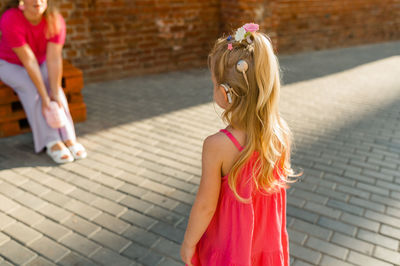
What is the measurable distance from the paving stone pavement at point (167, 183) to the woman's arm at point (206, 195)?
0.85 m

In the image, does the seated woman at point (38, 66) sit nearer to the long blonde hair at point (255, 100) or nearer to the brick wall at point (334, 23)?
the long blonde hair at point (255, 100)

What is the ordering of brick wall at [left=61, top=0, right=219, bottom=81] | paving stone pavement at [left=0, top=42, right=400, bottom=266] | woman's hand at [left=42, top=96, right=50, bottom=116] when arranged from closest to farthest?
1. paving stone pavement at [left=0, top=42, right=400, bottom=266]
2. woman's hand at [left=42, top=96, right=50, bottom=116]
3. brick wall at [left=61, top=0, right=219, bottom=81]

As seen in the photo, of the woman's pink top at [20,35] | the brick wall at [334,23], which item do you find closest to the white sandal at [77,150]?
the woman's pink top at [20,35]

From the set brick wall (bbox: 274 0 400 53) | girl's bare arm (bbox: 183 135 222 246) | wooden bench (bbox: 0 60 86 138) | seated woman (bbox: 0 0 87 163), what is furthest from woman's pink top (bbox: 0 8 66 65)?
brick wall (bbox: 274 0 400 53)

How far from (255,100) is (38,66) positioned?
10.0ft

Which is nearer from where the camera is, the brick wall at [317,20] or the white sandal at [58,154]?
the white sandal at [58,154]

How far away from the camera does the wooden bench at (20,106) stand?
166 inches

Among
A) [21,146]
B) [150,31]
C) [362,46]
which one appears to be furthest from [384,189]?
[362,46]

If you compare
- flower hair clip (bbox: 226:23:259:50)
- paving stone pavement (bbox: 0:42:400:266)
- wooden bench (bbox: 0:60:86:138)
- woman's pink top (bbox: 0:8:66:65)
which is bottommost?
paving stone pavement (bbox: 0:42:400:266)

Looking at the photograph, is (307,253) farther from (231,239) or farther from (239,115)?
(239,115)

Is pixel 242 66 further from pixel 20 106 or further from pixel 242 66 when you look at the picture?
pixel 20 106

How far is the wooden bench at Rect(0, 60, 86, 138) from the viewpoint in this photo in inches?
166

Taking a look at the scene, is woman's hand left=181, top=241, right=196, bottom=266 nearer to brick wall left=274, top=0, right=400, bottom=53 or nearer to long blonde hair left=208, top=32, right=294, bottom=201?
long blonde hair left=208, top=32, right=294, bottom=201

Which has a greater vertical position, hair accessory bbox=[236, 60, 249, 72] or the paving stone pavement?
hair accessory bbox=[236, 60, 249, 72]
